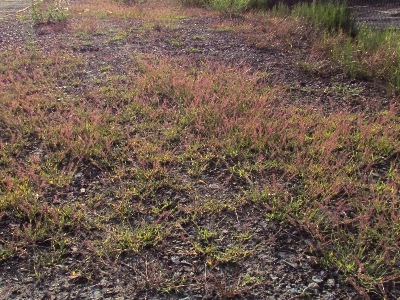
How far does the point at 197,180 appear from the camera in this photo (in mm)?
3330

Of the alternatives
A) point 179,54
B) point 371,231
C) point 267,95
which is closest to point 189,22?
point 179,54

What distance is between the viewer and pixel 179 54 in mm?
6609

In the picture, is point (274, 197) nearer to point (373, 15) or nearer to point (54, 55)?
point (54, 55)

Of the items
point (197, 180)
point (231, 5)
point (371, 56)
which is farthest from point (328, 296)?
point (231, 5)

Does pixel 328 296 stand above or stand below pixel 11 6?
below

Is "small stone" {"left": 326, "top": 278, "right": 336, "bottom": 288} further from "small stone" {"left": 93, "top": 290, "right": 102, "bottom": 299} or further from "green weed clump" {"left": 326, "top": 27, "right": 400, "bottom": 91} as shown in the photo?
"green weed clump" {"left": 326, "top": 27, "right": 400, "bottom": 91}

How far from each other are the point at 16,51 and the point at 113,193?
459 centimetres

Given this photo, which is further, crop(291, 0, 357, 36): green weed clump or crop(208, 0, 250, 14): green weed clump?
crop(208, 0, 250, 14): green weed clump

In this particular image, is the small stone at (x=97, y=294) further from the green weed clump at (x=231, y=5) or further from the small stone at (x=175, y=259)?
the green weed clump at (x=231, y=5)

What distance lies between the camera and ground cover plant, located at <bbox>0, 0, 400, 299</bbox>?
2.43 meters

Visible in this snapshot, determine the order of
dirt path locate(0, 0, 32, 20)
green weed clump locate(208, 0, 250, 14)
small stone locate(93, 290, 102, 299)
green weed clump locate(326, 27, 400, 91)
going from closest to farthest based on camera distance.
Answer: small stone locate(93, 290, 102, 299), green weed clump locate(326, 27, 400, 91), green weed clump locate(208, 0, 250, 14), dirt path locate(0, 0, 32, 20)

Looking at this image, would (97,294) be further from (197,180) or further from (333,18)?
(333,18)

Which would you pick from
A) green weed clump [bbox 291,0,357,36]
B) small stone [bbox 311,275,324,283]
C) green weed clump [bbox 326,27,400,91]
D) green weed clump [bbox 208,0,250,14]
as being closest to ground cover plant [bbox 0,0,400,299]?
small stone [bbox 311,275,324,283]

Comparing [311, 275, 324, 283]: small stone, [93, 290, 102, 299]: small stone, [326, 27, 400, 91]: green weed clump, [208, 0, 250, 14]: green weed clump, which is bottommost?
[311, 275, 324, 283]: small stone
